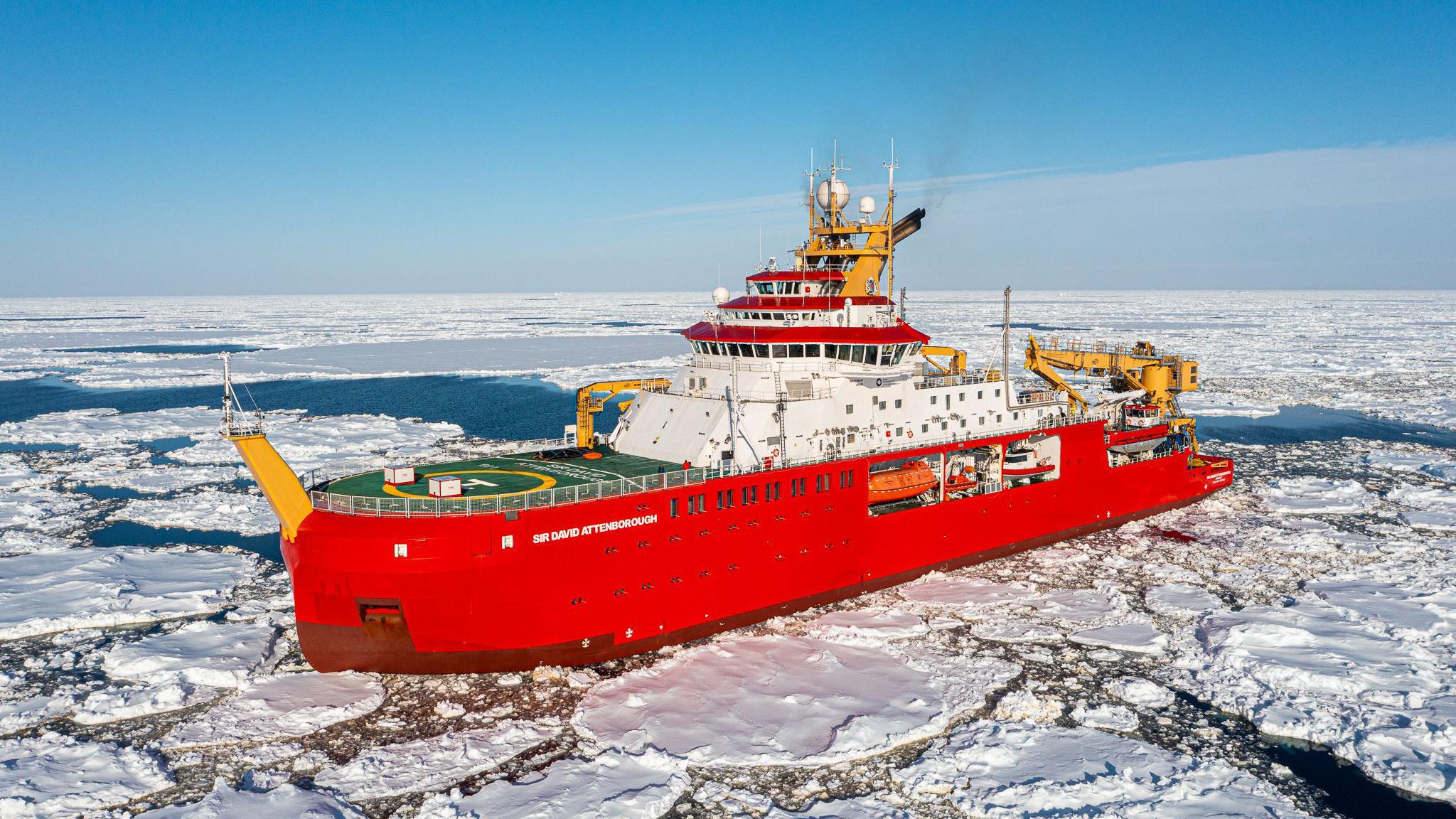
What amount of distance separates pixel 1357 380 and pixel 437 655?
6085 centimetres

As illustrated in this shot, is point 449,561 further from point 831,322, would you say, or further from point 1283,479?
point 1283,479

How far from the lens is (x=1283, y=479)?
32219mm

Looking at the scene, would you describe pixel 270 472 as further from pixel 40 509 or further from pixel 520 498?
pixel 40 509

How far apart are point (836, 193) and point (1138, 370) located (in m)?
14.4

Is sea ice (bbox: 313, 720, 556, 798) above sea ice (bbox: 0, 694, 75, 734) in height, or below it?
below

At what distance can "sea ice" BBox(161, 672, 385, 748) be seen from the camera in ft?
46.5

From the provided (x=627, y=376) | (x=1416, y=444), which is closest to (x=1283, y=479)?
(x=1416, y=444)

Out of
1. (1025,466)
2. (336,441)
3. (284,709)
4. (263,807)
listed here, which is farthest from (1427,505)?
(336,441)

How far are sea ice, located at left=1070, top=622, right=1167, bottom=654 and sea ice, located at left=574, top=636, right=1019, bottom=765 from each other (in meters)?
2.61

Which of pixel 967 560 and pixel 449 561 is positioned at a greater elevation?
pixel 449 561

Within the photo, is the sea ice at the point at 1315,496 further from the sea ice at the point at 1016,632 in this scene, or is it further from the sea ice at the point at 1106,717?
the sea ice at the point at 1106,717

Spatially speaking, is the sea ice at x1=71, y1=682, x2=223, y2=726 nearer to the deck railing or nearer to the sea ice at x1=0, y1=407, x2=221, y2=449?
the deck railing

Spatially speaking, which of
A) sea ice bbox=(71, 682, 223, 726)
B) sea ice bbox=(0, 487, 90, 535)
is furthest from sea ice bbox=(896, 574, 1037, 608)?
sea ice bbox=(0, 487, 90, 535)

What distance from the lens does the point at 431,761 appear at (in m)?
13.6
